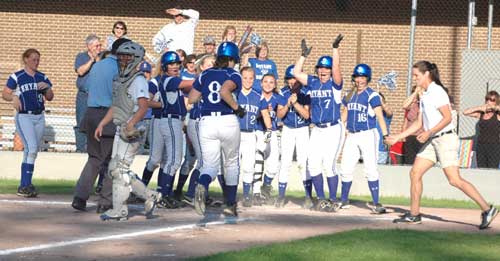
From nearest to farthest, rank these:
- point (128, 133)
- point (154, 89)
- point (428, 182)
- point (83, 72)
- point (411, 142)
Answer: point (128, 133)
point (154, 89)
point (83, 72)
point (428, 182)
point (411, 142)

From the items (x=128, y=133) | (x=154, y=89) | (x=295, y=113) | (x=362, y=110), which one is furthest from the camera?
(x=295, y=113)

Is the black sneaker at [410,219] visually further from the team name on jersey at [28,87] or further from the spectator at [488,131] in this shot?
the spectator at [488,131]

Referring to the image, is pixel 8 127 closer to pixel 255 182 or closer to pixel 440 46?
pixel 255 182

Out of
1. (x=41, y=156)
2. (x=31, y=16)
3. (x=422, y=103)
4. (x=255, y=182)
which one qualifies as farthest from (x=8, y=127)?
(x=422, y=103)

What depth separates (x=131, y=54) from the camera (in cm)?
1333

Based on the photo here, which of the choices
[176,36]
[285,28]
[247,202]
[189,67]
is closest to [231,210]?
[247,202]

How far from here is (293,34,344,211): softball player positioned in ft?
51.8

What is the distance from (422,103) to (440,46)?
44.8ft

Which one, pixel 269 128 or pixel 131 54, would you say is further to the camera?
pixel 269 128

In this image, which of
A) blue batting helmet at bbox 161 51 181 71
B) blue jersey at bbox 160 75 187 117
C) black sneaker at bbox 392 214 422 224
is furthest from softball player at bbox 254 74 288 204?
black sneaker at bbox 392 214 422 224

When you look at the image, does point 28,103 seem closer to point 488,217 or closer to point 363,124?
point 363,124

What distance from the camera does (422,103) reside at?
551 inches

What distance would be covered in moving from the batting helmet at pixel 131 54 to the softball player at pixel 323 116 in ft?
9.86

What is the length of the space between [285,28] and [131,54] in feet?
48.7
